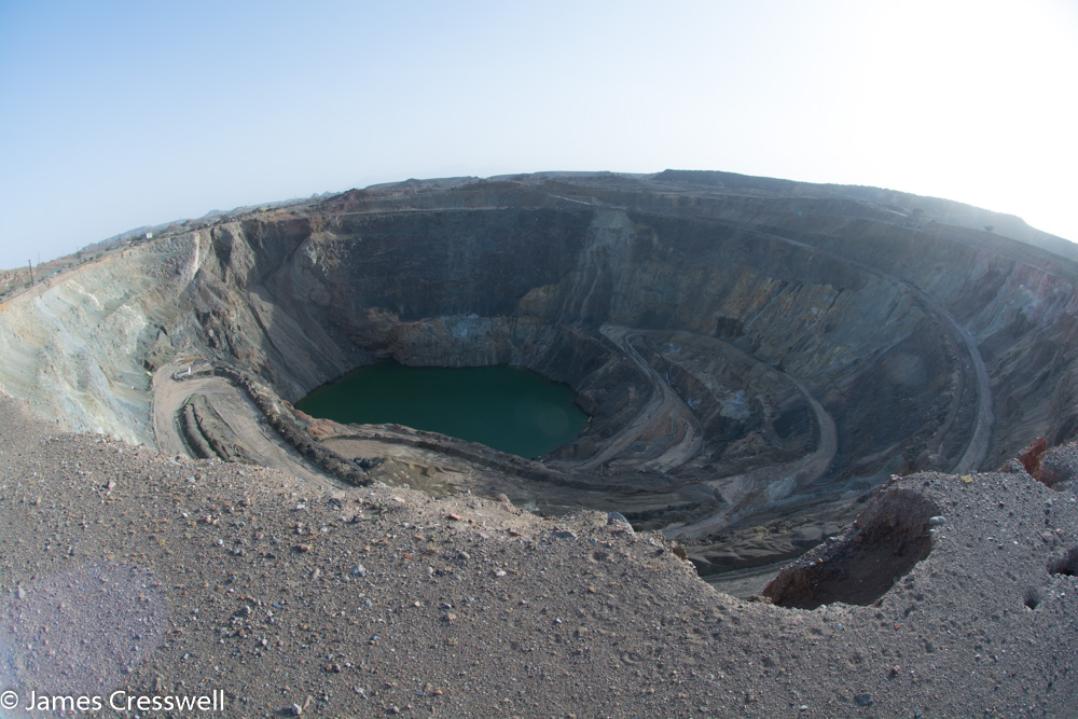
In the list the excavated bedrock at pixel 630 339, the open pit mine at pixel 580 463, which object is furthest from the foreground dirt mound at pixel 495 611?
the excavated bedrock at pixel 630 339

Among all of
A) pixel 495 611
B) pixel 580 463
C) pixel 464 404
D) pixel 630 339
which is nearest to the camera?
pixel 495 611

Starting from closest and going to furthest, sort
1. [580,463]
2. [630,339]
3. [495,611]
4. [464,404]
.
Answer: [495,611], [580,463], [464,404], [630,339]

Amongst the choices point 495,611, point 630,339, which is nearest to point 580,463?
point 630,339

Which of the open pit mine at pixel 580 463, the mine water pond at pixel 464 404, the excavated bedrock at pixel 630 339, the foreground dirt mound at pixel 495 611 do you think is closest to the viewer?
the foreground dirt mound at pixel 495 611

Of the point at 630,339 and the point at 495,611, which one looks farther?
the point at 630,339

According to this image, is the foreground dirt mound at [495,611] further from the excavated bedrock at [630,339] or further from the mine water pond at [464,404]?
the mine water pond at [464,404]

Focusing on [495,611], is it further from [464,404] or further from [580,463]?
[464,404]
